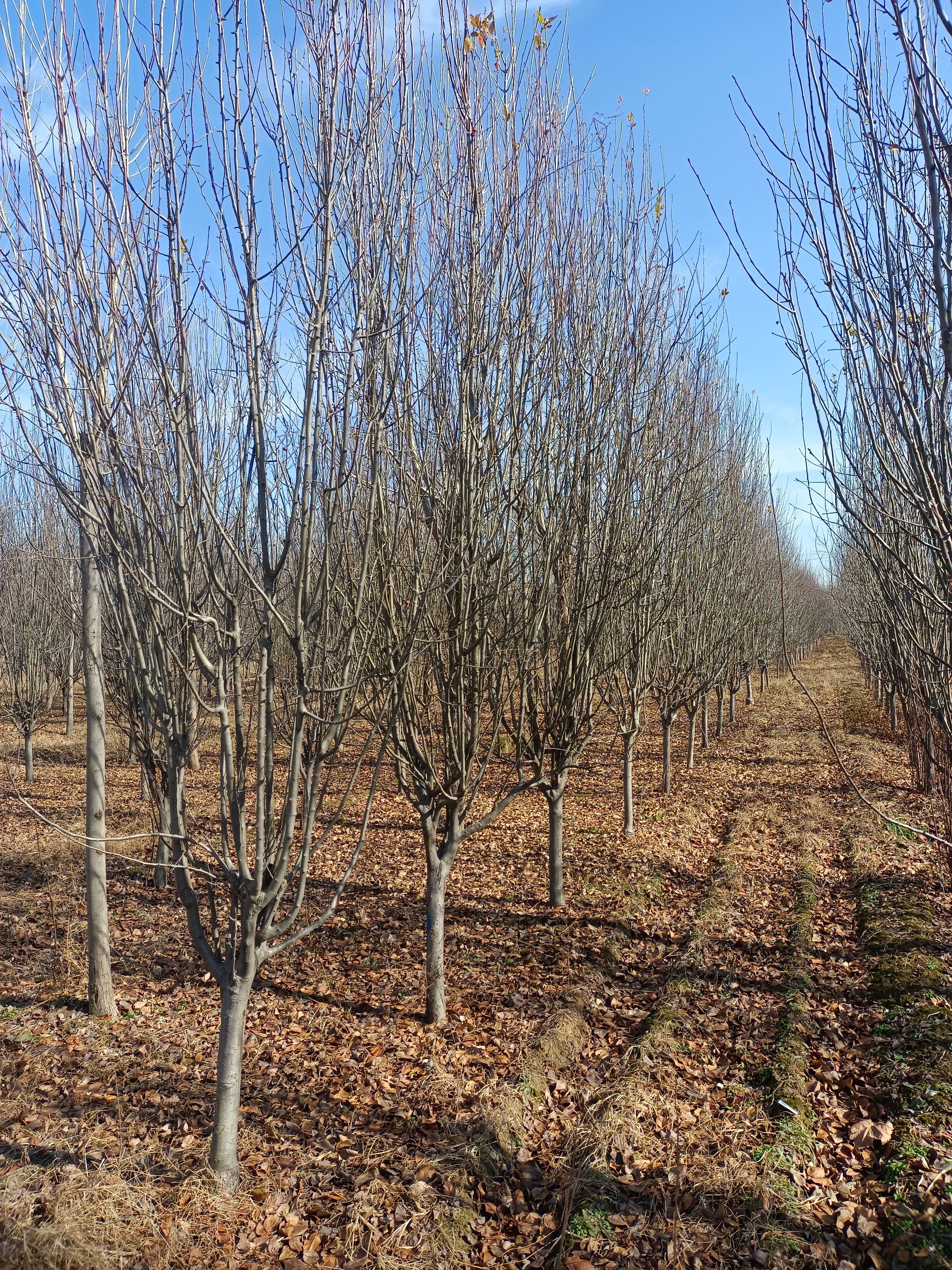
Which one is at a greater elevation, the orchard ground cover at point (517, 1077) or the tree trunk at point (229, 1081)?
the tree trunk at point (229, 1081)

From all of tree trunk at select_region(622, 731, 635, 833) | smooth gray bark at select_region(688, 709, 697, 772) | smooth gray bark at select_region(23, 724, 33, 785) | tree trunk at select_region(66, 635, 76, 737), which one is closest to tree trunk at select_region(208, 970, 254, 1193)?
tree trunk at select_region(622, 731, 635, 833)

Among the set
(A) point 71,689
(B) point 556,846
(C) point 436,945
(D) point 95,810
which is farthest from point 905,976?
(A) point 71,689

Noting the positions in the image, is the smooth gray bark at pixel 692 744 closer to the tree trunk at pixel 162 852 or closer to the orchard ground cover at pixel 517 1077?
the orchard ground cover at pixel 517 1077

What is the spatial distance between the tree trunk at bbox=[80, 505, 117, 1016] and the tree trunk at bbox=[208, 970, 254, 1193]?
6.51ft

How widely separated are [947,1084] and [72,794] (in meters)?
10.4

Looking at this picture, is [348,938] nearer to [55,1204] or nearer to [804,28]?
[55,1204]

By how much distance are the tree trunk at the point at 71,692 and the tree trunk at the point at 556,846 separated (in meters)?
7.00

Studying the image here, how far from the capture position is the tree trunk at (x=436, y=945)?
4637 mm

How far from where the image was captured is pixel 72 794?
1059 cm

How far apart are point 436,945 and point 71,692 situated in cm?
1362

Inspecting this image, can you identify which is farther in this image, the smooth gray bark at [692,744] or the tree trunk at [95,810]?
the smooth gray bark at [692,744]

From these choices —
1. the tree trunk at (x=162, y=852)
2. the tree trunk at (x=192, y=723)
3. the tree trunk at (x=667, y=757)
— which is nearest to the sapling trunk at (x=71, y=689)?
the tree trunk at (x=192, y=723)

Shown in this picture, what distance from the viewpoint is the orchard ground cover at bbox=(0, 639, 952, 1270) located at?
2955 millimetres

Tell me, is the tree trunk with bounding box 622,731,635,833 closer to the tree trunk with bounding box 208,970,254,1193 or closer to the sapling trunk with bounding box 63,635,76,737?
the tree trunk with bounding box 208,970,254,1193
